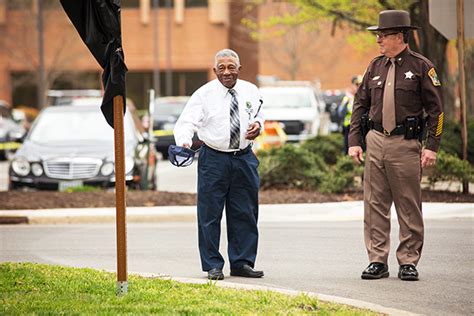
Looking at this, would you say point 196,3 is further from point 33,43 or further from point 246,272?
point 246,272

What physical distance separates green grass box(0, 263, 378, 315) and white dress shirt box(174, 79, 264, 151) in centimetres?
137

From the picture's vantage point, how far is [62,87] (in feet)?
240

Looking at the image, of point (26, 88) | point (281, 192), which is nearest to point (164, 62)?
point (26, 88)

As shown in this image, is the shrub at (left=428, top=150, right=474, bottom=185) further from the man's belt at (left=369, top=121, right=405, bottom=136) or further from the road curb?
the road curb

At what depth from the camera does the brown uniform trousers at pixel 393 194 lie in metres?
9.53

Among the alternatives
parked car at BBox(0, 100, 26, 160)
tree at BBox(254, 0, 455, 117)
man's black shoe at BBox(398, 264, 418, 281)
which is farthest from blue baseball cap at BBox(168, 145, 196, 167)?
parked car at BBox(0, 100, 26, 160)

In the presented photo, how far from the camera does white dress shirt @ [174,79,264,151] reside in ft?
31.4

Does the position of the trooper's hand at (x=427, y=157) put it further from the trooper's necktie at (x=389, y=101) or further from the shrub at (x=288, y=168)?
the shrub at (x=288, y=168)

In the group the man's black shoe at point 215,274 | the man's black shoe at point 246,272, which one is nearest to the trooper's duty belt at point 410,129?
the man's black shoe at point 246,272

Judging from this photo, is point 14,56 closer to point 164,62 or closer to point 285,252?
point 164,62

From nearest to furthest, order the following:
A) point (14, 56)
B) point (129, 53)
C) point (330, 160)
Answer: point (330, 160)
point (14, 56)
point (129, 53)

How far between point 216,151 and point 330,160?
46.5ft

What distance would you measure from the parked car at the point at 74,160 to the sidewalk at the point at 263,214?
6.53 ft

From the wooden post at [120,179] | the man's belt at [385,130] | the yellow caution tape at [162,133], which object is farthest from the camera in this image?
the yellow caution tape at [162,133]
